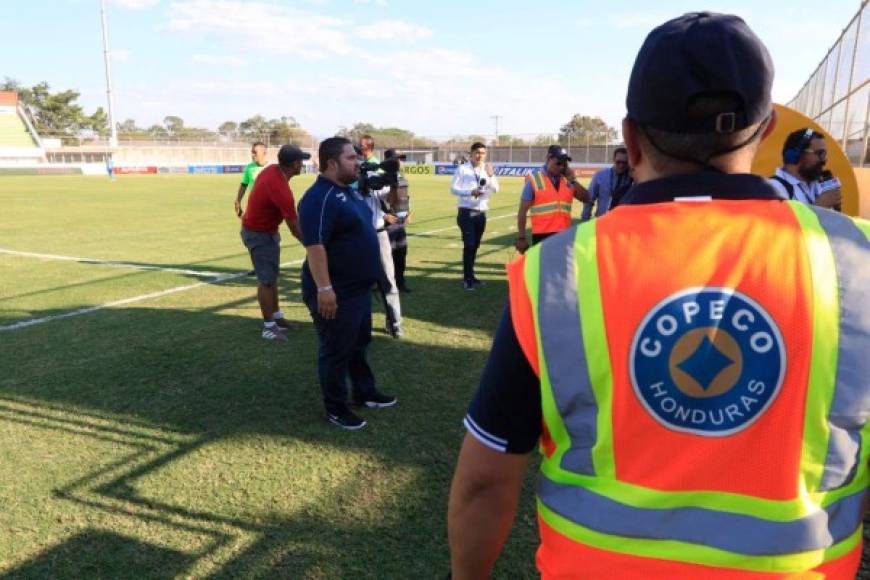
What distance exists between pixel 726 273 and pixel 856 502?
1.63ft

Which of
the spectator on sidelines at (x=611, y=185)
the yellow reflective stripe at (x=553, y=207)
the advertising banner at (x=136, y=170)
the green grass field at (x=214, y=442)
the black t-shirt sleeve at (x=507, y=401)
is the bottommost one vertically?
the green grass field at (x=214, y=442)

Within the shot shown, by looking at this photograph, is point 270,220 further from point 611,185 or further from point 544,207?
point 611,185

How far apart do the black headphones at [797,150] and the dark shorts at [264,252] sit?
4819 millimetres

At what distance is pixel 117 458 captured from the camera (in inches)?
143

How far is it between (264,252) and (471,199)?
10.6 feet

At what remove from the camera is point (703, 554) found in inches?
37.2

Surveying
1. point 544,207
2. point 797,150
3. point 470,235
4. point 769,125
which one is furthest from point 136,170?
point 769,125

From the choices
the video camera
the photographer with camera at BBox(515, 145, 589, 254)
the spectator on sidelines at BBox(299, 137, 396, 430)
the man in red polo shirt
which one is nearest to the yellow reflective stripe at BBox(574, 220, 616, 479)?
the spectator on sidelines at BBox(299, 137, 396, 430)

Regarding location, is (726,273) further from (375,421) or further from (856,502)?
(375,421)

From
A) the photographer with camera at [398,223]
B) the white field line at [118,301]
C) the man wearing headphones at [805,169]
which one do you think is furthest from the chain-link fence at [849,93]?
the white field line at [118,301]

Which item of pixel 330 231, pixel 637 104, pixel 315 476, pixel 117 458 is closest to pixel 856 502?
pixel 637 104

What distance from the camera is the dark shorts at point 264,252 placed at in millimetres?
5988

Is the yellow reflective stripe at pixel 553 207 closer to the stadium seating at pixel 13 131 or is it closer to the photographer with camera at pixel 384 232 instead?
the photographer with camera at pixel 384 232

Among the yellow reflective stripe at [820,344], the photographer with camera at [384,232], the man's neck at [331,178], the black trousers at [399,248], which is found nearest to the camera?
the yellow reflective stripe at [820,344]
